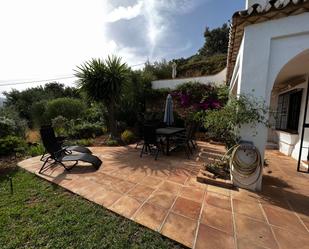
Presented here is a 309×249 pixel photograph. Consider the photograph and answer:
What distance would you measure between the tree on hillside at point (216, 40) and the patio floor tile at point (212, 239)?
2805 centimetres

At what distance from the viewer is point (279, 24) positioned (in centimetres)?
280

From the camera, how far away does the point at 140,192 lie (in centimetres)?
312

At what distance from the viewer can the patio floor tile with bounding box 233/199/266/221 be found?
248cm

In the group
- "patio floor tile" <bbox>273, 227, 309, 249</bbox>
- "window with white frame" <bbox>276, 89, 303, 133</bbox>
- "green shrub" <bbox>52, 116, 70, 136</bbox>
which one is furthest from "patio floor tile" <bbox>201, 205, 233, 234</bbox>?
"green shrub" <bbox>52, 116, 70, 136</bbox>

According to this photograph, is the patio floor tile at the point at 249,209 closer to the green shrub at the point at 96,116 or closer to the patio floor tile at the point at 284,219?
the patio floor tile at the point at 284,219

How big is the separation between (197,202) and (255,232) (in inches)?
34.3

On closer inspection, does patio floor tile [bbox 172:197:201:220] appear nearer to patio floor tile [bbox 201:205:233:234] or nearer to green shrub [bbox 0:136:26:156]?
patio floor tile [bbox 201:205:233:234]

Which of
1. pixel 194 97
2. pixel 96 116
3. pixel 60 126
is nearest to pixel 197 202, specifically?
pixel 194 97

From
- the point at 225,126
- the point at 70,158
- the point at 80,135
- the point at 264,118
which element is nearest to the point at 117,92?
the point at 80,135

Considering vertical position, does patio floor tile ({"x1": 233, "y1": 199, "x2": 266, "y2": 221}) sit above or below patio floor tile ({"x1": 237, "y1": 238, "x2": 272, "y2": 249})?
above

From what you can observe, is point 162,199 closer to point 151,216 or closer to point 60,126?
point 151,216

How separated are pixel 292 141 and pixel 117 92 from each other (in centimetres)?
693

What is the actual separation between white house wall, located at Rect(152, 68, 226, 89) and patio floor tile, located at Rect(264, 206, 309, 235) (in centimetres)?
872

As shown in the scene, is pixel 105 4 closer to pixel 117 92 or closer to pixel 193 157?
pixel 117 92
